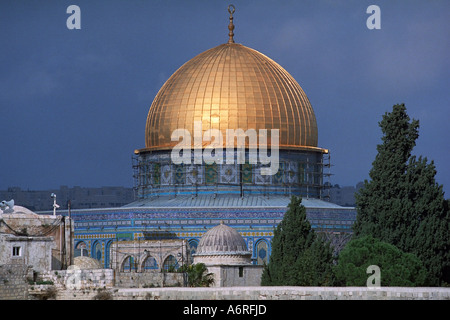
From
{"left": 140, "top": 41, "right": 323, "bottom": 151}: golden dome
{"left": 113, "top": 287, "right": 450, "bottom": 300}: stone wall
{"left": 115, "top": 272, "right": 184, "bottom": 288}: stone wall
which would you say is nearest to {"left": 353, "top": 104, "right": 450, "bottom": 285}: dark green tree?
{"left": 115, "top": 272, "right": 184, "bottom": 288}: stone wall

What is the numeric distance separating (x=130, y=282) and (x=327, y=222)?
38.4ft

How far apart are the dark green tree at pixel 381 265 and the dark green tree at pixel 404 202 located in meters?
1.46

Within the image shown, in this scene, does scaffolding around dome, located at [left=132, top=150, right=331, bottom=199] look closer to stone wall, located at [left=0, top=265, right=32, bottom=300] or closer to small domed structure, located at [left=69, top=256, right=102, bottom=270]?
small domed structure, located at [left=69, top=256, right=102, bottom=270]

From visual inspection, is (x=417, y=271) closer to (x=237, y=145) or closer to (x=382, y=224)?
(x=382, y=224)

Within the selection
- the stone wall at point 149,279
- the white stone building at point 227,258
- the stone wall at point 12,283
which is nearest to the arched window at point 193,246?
the white stone building at point 227,258

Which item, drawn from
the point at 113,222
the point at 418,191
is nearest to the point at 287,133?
the point at 113,222

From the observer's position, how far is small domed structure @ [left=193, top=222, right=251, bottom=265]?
48156mm

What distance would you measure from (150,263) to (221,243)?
16.3ft

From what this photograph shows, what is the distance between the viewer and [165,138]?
194ft

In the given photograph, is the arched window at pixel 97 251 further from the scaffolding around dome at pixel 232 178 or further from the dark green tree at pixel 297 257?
the dark green tree at pixel 297 257

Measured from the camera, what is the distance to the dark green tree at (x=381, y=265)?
4100 cm

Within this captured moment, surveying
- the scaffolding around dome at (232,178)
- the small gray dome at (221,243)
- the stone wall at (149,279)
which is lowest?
the stone wall at (149,279)

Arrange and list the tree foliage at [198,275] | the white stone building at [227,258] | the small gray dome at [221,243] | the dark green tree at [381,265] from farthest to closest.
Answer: the small gray dome at [221,243] < the white stone building at [227,258] < the tree foliage at [198,275] < the dark green tree at [381,265]

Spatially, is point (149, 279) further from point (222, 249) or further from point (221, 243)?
point (221, 243)
